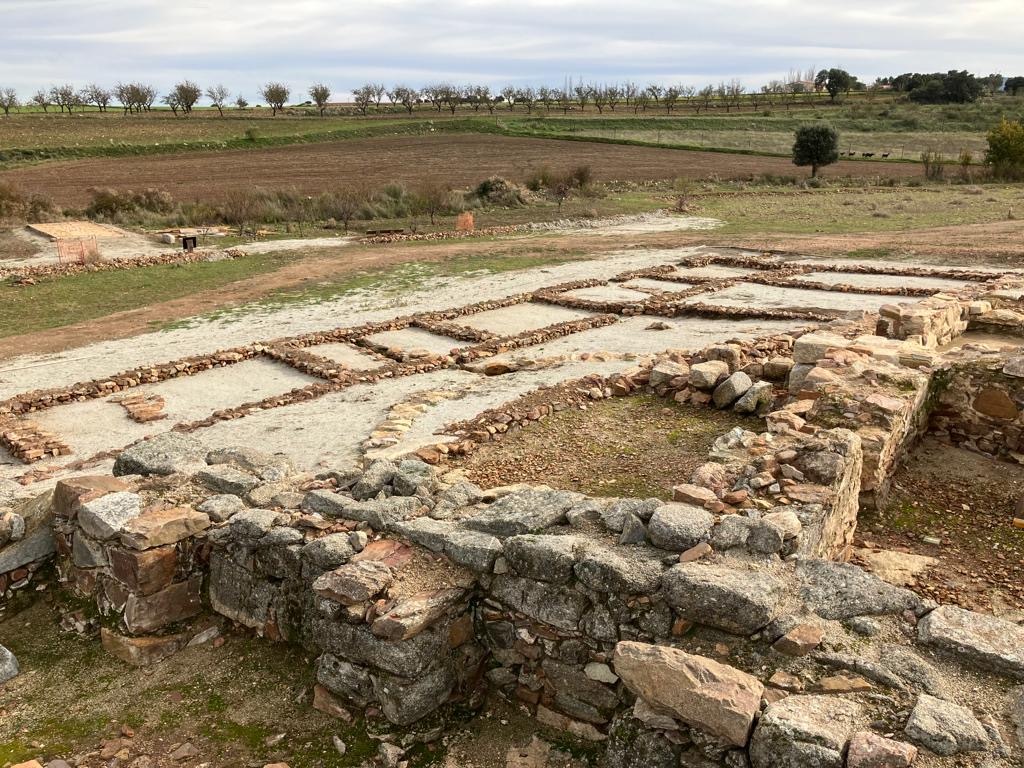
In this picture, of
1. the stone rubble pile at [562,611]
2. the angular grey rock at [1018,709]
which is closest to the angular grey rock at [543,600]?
the stone rubble pile at [562,611]

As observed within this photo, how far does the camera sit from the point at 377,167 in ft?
157

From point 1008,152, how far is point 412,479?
4110cm

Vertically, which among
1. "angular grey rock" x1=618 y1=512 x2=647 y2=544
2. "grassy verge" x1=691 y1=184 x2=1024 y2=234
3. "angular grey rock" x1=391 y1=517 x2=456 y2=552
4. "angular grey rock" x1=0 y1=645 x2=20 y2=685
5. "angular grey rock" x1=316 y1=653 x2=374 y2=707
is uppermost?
"grassy verge" x1=691 y1=184 x2=1024 y2=234

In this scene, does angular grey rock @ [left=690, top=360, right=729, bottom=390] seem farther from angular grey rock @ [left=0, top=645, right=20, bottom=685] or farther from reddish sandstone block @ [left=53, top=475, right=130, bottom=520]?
angular grey rock @ [left=0, top=645, right=20, bottom=685]

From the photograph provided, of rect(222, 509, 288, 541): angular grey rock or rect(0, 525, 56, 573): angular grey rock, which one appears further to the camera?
rect(0, 525, 56, 573): angular grey rock

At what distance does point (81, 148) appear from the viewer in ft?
177

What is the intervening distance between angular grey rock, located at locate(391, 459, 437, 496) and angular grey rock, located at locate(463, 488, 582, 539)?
775mm

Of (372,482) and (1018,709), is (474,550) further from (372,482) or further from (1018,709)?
(1018,709)

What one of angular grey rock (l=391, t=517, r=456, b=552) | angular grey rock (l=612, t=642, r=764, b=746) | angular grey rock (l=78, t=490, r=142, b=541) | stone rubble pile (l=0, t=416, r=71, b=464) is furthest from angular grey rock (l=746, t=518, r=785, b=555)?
stone rubble pile (l=0, t=416, r=71, b=464)

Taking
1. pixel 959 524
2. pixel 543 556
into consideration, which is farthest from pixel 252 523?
pixel 959 524

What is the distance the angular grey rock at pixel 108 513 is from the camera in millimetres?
5375

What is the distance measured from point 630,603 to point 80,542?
12.9 feet

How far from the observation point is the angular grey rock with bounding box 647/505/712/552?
457 centimetres

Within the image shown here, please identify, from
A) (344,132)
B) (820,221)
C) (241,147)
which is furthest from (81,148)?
(820,221)
